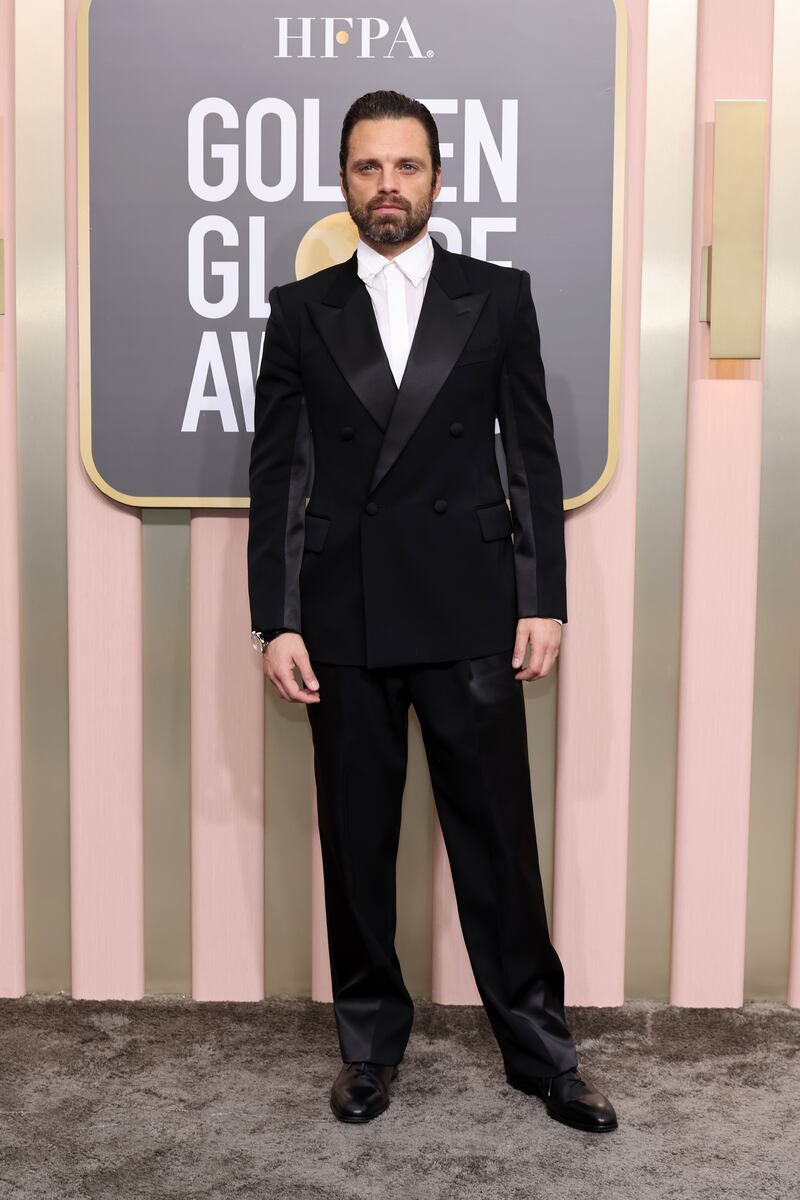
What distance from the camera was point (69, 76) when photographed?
2.55 meters

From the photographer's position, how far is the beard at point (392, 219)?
84.7 inches

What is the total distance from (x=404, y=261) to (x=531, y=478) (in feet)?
1.35

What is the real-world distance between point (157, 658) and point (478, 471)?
0.83 meters

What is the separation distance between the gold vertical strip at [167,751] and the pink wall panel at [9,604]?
26 centimetres

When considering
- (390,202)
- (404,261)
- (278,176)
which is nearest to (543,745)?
(404,261)

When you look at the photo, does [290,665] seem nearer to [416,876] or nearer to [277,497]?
[277,497]

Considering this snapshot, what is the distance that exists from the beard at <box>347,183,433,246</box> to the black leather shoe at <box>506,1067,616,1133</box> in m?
1.39

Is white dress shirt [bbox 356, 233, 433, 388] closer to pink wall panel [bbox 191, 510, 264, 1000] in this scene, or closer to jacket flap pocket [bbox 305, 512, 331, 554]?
jacket flap pocket [bbox 305, 512, 331, 554]

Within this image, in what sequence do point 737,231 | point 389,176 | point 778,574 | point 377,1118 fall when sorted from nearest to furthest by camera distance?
point 389,176 < point 377,1118 < point 737,231 < point 778,574

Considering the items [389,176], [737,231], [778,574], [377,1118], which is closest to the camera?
[389,176]

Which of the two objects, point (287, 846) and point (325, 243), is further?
→ point (287, 846)

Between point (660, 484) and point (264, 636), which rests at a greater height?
point (660, 484)

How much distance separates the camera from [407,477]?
2.18 metres

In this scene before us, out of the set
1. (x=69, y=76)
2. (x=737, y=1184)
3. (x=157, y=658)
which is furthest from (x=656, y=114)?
(x=737, y=1184)
